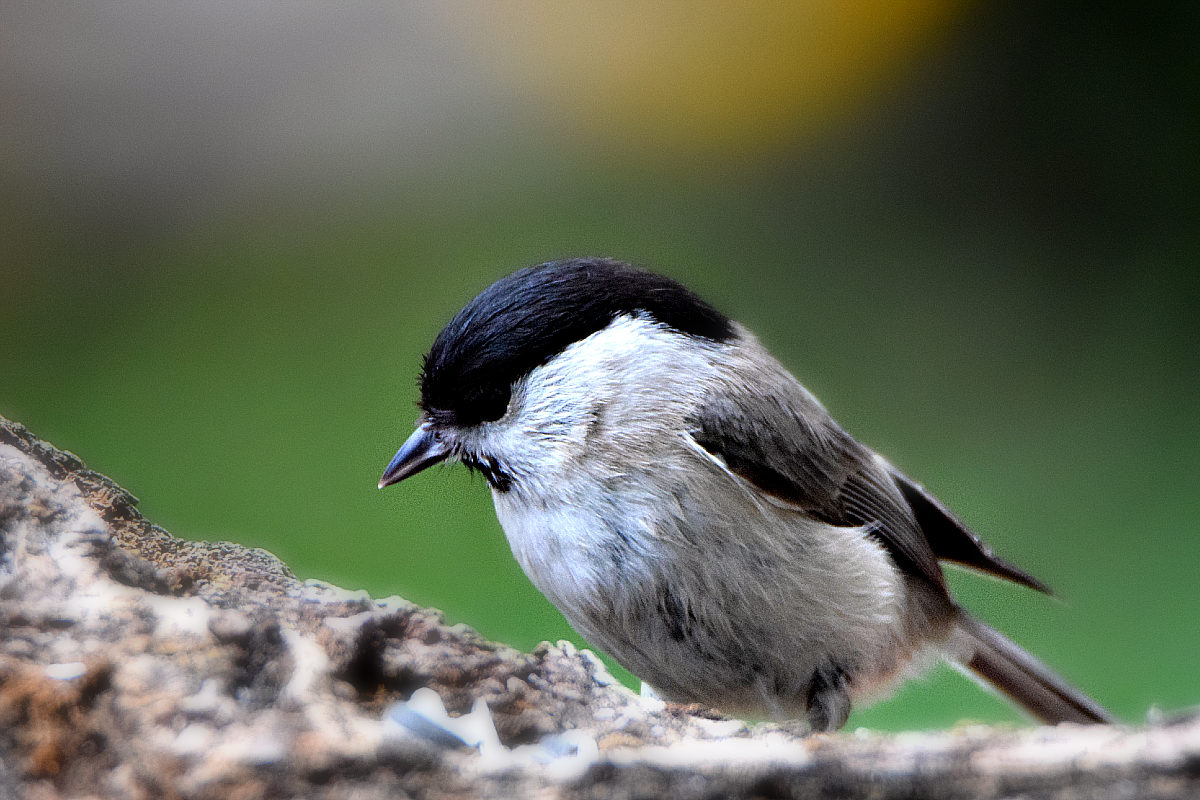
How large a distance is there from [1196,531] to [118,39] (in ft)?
13.2

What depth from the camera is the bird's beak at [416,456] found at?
59.2 inches

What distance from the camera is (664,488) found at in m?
1.34

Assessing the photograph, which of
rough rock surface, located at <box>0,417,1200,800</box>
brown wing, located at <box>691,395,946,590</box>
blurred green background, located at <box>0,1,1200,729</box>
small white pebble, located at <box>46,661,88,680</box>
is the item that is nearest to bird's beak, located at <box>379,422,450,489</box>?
brown wing, located at <box>691,395,946,590</box>

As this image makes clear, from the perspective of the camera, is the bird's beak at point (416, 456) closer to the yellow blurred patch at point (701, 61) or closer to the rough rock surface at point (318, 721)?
the rough rock surface at point (318, 721)

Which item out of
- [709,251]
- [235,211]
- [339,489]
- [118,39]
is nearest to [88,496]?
[339,489]

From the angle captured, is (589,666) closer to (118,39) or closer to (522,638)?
(522,638)

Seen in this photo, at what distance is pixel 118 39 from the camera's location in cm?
416

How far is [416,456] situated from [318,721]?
0.79 meters

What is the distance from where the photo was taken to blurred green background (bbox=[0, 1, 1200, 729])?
3326mm

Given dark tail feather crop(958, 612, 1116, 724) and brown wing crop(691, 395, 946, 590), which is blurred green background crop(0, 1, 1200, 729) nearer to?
dark tail feather crop(958, 612, 1116, 724)

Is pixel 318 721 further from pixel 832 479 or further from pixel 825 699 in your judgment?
pixel 832 479

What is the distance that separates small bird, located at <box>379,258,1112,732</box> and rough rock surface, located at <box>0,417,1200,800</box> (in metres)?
0.31

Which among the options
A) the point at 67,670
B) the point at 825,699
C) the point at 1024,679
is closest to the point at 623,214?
the point at 1024,679

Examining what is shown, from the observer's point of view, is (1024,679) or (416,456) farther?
(1024,679)
